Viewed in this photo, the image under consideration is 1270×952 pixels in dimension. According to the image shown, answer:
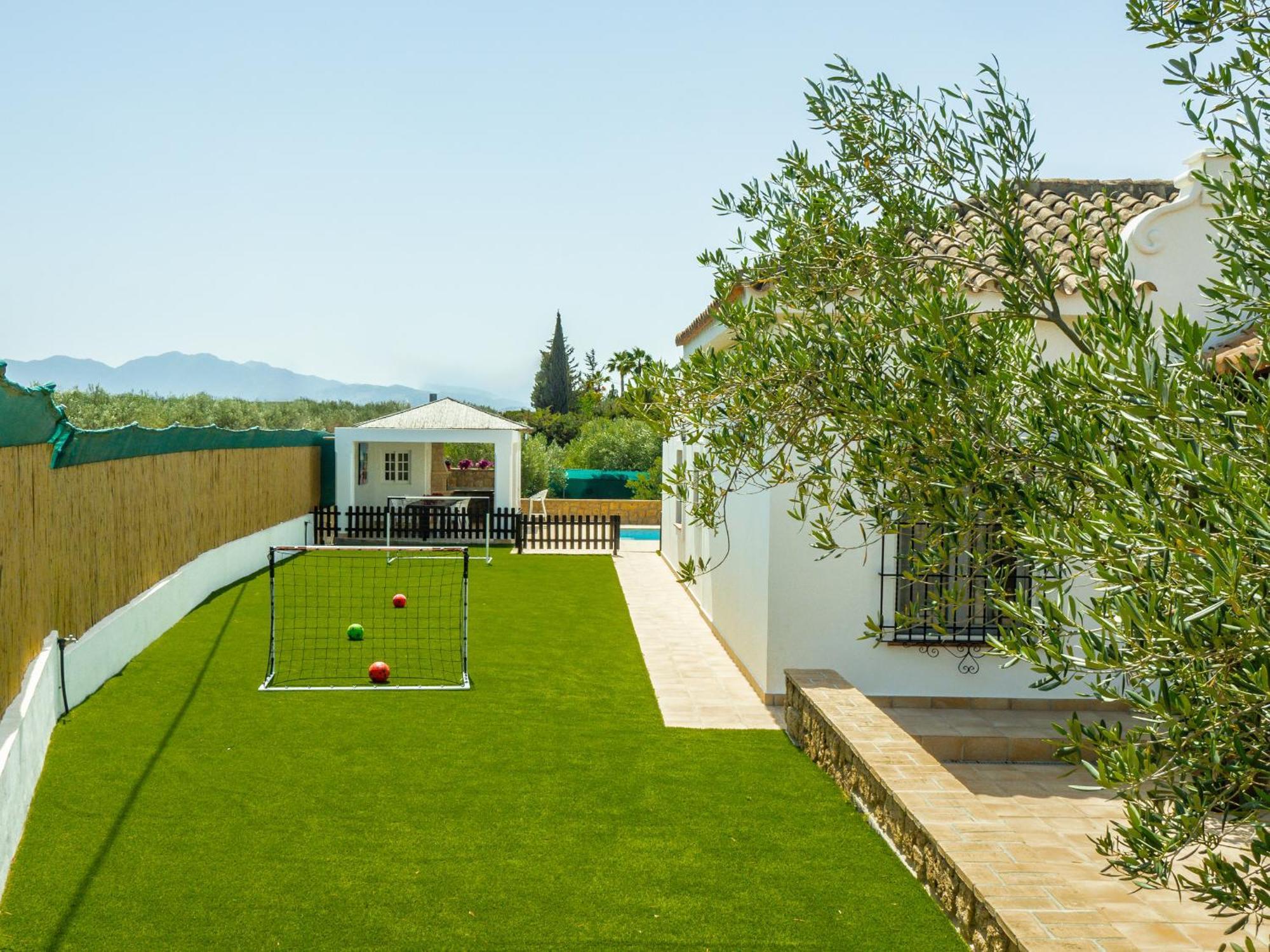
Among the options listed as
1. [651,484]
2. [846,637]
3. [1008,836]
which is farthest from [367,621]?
[1008,836]

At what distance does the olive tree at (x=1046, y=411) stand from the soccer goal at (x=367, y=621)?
19.9ft

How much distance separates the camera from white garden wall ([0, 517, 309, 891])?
21.7 feet

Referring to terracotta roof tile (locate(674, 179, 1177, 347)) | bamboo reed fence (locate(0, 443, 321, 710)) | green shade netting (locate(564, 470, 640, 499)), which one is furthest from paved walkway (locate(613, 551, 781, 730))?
green shade netting (locate(564, 470, 640, 499))

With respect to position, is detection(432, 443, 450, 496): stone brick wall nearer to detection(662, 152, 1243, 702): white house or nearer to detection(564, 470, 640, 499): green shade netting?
detection(564, 470, 640, 499): green shade netting

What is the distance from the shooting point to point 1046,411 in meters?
3.58

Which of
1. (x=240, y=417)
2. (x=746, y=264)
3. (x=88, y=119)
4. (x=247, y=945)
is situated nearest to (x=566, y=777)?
(x=247, y=945)

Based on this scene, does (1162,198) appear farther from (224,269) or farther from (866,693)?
(224,269)

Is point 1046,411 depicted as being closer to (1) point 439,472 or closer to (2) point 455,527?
(2) point 455,527

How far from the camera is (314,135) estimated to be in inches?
833

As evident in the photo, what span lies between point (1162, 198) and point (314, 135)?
16044mm

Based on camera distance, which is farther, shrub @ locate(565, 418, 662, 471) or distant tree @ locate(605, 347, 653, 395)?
shrub @ locate(565, 418, 662, 471)

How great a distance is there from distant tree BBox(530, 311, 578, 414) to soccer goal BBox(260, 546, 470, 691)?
5767cm

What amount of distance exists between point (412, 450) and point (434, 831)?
78.8 feet

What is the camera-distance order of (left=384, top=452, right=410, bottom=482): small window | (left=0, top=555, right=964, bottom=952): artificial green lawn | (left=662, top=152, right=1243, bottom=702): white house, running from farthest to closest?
(left=384, top=452, right=410, bottom=482): small window < (left=662, top=152, right=1243, bottom=702): white house < (left=0, top=555, right=964, bottom=952): artificial green lawn
